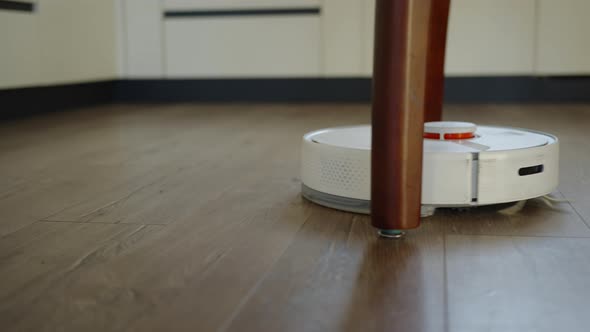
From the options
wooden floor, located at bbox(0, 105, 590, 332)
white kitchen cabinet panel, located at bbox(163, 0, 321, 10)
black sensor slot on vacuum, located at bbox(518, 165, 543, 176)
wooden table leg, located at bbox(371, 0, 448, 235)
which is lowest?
wooden floor, located at bbox(0, 105, 590, 332)

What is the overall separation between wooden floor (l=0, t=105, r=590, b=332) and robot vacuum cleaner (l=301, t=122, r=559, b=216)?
4 centimetres

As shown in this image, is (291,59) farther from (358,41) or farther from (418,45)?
(418,45)

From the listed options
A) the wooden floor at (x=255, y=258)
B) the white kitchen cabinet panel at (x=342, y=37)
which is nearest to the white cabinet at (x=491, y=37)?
the white kitchen cabinet panel at (x=342, y=37)

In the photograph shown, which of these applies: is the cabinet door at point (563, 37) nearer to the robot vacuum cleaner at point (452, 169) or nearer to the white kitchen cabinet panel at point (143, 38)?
the white kitchen cabinet panel at point (143, 38)

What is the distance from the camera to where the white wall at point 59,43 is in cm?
278

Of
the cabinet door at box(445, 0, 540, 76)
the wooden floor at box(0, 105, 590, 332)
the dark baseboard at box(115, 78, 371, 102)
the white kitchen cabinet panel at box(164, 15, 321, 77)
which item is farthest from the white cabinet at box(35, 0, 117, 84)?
the cabinet door at box(445, 0, 540, 76)

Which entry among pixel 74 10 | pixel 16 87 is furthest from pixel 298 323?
pixel 74 10

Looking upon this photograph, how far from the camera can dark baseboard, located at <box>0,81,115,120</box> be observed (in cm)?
290

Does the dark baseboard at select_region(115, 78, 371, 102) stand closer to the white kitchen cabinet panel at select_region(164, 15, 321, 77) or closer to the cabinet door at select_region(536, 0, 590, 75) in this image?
the white kitchen cabinet panel at select_region(164, 15, 321, 77)

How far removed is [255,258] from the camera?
3.10 feet

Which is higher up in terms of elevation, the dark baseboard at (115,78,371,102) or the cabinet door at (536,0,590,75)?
the cabinet door at (536,0,590,75)

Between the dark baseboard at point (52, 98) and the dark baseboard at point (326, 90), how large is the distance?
155 mm

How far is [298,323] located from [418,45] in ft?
1.27

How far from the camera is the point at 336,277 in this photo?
2.82 feet
